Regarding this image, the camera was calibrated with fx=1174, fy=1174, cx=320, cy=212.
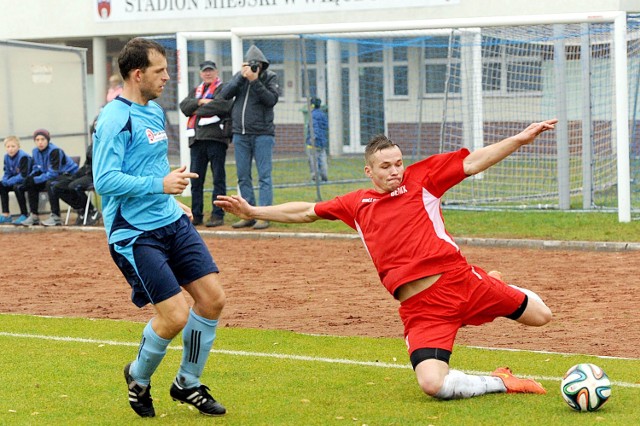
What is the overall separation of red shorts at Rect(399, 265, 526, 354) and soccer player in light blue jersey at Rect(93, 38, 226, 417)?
4.12 feet

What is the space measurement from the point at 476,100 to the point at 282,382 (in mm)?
14026

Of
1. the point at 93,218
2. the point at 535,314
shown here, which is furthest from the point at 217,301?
the point at 93,218

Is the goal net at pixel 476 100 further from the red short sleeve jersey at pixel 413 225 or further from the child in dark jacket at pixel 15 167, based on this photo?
the red short sleeve jersey at pixel 413 225

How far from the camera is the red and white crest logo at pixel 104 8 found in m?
28.4

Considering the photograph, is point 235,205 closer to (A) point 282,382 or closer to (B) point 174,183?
(B) point 174,183

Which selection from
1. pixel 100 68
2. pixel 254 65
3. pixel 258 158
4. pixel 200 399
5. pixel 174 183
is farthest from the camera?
pixel 100 68

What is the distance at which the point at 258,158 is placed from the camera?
1698cm

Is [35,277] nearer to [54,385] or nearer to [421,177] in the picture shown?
[54,385]

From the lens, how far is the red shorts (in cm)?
715

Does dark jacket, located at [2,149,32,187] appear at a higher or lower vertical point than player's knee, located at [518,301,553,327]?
higher

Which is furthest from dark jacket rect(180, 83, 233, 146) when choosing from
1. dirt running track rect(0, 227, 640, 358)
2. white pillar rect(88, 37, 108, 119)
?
white pillar rect(88, 37, 108, 119)

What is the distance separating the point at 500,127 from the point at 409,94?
4435mm

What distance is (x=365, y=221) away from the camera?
741 cm

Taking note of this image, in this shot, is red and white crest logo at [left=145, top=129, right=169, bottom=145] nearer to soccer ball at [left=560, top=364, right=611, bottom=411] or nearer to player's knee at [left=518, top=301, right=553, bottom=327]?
player's knee at [left=518, top=301, right=553, bottom=327]
